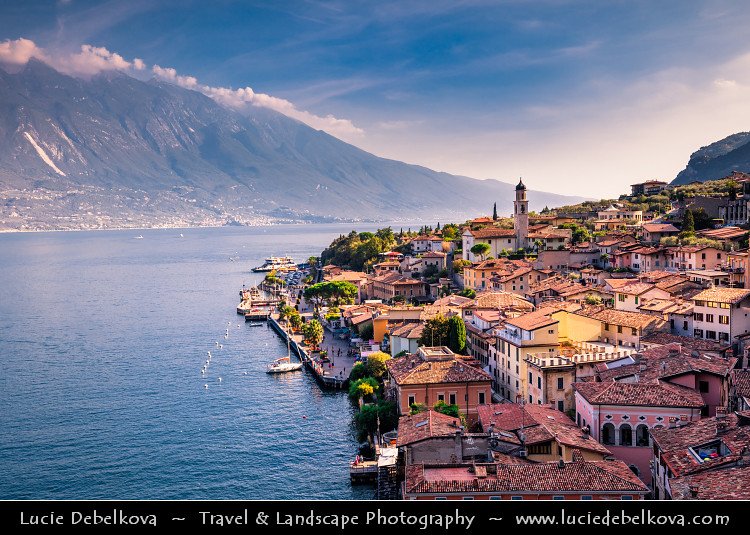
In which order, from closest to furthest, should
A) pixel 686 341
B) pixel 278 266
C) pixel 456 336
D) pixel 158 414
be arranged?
pixel 686 341, pixel 158 414, pixel 456 336, pixel 278 266

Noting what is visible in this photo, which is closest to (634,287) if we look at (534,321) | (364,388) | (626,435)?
(534,321)

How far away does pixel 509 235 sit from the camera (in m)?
74.1

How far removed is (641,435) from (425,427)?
7.35 meters

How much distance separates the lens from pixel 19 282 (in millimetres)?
122000

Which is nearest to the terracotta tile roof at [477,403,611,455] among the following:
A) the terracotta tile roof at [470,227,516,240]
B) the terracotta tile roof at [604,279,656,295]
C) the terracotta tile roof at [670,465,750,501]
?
the terracotta tile roof at [670,465,750,501]

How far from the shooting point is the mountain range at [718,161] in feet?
392

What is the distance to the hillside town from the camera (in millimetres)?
17781

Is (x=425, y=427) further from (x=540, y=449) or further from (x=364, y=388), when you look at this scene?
(x=364, y=388)

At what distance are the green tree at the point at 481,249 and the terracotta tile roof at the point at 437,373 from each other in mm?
38733

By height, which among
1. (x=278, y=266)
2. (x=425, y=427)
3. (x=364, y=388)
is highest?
(x=278, y=266)

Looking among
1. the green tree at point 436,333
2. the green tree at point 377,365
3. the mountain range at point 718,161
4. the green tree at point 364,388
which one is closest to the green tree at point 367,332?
the green tree at point 377,365
